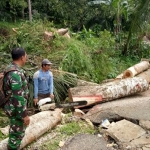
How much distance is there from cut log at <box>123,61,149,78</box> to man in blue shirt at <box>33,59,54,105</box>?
3.08 m

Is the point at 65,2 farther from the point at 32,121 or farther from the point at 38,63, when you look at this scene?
the point at 32,121

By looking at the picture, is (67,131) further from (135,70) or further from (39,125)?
(135,70)

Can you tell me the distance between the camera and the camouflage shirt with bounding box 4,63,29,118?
318 centimetres

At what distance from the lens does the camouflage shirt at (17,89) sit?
318 cm

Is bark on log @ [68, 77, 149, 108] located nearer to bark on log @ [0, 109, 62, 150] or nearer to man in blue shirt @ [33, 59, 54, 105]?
man in blue shirt @ [33, 59, 54, 105]

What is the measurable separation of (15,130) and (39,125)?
837 mm

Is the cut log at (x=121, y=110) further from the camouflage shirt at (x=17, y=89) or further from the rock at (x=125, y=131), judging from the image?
the camouflage shirt at (x=17, y=89)

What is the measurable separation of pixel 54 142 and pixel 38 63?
2931mm

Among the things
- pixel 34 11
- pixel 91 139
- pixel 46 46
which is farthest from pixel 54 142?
pixel 34 11

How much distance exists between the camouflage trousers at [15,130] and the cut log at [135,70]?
4.86 metres

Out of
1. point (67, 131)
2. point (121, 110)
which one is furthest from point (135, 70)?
point (67, 131)

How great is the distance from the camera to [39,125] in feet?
14.3

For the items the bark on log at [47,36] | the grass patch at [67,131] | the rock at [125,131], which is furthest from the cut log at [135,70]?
the grass patch at [67,131]

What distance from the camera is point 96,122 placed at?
5070 mm
